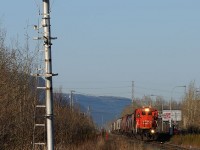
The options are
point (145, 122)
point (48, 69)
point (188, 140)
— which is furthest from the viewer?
point (145, 122)

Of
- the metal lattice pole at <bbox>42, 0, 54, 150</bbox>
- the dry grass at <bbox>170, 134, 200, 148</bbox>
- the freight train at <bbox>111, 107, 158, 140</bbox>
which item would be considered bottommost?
the dry grass at <bbox>170, 134, 200, 148</bbox>

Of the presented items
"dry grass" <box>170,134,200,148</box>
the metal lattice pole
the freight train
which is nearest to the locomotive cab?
the freight train

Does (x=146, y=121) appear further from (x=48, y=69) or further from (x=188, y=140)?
(x=48, y=69)

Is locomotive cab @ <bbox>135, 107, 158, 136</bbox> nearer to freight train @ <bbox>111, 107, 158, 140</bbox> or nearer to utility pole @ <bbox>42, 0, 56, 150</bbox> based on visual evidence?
freight train @ <bbox>111, 107, 158, 140</bbox>

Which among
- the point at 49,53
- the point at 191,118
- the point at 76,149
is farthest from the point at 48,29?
the point at 191,118

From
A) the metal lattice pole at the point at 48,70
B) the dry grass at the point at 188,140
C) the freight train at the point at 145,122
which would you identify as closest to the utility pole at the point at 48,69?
the metal lattice pole at the point at 48,70

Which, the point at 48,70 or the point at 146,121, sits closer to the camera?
the point at 48,70

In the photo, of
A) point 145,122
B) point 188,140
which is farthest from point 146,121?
point 188,140

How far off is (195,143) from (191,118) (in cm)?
4764

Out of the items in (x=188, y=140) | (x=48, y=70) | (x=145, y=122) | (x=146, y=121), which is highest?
(x=48, y=70)

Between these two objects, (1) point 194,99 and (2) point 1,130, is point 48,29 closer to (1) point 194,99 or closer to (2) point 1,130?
(2) point 1,130

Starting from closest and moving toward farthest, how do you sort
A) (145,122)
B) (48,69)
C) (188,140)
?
(48,69)
(188,140)
(145,122)

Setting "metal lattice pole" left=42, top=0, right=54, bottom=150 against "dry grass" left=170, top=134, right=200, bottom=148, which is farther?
"dry grass" left=170, top=134, right=200, bottom=148

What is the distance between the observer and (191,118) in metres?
101
